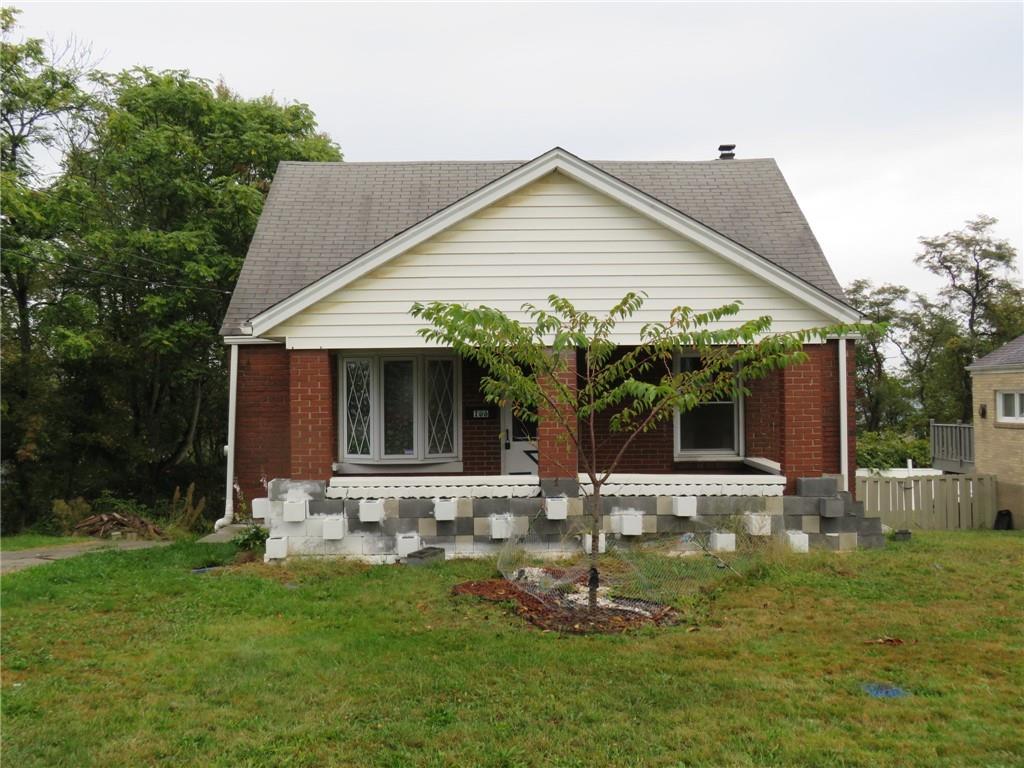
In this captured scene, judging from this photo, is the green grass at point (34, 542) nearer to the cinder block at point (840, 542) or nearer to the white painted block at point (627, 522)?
the white painted block at point (627, 522)

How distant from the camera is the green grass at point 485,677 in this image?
464 cm

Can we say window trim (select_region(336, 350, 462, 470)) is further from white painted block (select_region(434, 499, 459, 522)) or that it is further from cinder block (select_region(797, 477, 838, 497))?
cinder block (select_region(797, 477, 838, 497))

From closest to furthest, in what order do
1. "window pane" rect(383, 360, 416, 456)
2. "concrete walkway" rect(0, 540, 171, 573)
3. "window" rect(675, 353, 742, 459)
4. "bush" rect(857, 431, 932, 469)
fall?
"concrete walkway" rect(0, 540, 171, 573) → "window pane" rect(383, 360, 416, 456) → "window" rect(675, 353, 742, 459) → "bush" rect(857, 431, 932, 469)

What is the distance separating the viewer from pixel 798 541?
10031 millimetres

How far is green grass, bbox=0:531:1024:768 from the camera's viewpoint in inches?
183

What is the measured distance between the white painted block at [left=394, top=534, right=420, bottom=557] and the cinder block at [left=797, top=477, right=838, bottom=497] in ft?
16.5

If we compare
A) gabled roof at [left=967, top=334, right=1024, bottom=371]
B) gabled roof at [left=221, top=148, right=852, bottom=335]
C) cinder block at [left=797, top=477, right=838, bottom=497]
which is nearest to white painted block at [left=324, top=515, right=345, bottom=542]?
gabled roof at [left=221, top=148, right=852, bottom=335]

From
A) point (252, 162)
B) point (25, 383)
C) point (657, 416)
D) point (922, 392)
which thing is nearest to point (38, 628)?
point (657, 416)

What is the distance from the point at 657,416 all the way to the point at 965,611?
11.5 feet

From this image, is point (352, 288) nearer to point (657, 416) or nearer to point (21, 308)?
point (657, 416)

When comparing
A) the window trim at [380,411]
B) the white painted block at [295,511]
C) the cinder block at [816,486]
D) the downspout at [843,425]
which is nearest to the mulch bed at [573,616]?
the white painted block at [295,511]

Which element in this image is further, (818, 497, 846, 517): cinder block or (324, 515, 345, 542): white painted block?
(818, 497, 846, 517): cinder block

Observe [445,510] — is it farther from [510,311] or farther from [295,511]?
[510,311]

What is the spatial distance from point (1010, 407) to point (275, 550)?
21.3 meters
